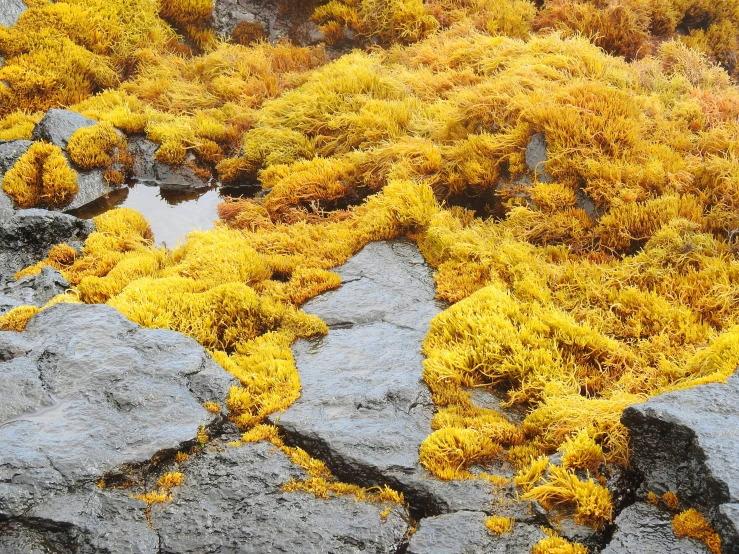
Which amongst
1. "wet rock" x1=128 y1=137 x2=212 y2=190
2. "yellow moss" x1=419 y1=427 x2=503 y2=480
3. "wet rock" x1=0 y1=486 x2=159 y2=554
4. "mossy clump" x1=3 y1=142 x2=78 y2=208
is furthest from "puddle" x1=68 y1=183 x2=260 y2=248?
"yellow moss" x1=419 y1=427 x2=503 y2=480

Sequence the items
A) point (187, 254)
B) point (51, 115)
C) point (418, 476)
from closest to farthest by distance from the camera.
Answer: point (418, 476) < point (187, 254) < point (51, 115)

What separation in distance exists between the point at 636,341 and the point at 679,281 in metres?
0.85

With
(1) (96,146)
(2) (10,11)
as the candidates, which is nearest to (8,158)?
(1) (96,146)

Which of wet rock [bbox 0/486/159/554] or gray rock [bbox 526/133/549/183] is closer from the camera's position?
wet rock [bbox 0/486/159/554]

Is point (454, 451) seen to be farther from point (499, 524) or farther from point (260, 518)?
point (260, 518)

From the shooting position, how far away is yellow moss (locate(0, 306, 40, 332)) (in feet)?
18.9

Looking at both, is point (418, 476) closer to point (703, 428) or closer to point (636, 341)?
point (703, 428)

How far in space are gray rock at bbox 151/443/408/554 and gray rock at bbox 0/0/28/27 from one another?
346 inches

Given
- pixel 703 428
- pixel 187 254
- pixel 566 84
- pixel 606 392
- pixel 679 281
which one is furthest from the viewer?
pixel 566 84

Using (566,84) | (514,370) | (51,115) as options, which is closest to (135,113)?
(51,115)

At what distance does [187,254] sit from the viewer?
23.0 feet

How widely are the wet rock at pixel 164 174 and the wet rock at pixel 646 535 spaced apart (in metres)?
6.99

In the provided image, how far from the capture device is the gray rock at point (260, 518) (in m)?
4.21

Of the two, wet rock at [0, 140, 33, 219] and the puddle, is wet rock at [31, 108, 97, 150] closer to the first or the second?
wet rock at [0, 140, 33, 219]
